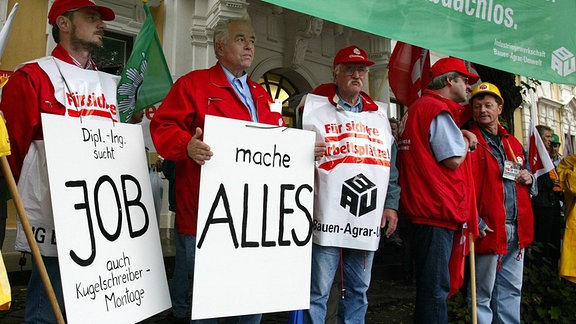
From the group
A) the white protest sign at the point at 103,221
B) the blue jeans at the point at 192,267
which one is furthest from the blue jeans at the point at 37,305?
the blue jeans at the point at 192,267

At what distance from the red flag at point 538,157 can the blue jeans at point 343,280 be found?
2677mm

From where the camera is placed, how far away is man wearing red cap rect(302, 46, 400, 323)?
106 inches

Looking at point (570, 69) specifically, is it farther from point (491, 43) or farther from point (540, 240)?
point (540, 240)

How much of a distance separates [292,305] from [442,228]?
1160 millimetres

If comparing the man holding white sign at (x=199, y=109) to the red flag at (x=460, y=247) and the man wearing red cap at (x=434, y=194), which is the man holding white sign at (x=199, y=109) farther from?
the red flag at (x=460, y=247)

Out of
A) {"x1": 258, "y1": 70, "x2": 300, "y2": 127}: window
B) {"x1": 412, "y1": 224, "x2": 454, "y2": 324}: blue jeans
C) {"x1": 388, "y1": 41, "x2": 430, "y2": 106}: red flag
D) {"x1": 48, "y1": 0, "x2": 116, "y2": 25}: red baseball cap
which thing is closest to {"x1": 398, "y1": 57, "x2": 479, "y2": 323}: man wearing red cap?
{"x1": 412, "y1": 224, "x2": 454, "y2": 324}: blue jeans

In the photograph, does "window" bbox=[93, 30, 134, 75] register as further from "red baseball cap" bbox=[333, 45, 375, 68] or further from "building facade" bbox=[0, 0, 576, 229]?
"red baseball cap" bbox=[333, 45, 375, 68]

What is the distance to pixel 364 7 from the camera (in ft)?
7.93

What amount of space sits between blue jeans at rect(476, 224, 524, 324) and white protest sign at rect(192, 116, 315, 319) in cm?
165

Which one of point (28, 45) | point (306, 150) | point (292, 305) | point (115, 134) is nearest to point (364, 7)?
point (306, 150)

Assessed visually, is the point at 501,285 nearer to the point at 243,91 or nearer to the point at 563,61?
the point at 563,61

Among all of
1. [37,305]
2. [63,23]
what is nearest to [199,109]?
[63,23]

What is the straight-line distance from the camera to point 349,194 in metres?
2.71

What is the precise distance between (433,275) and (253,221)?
132 centimetres
